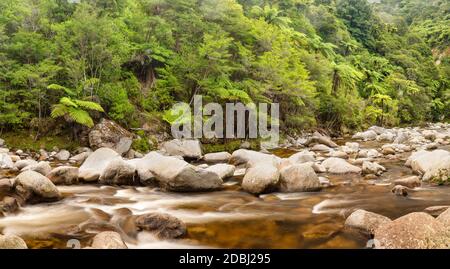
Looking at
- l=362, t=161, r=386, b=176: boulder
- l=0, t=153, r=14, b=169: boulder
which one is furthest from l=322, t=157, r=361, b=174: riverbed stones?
l=0, t=153, r=14, b=169: boulder

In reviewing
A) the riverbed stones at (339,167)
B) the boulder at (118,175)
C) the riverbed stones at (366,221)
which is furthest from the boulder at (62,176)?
the riverbed stones at (339,167)

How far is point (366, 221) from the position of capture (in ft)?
21.0

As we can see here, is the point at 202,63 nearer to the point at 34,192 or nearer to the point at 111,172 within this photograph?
the point at 111,172

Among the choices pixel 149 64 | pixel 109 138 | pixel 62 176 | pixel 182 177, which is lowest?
pixel 62 176

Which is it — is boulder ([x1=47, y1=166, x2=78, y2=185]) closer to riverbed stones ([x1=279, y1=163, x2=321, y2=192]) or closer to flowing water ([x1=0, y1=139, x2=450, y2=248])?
flowing water ([x1=0, y1=139, x2=450, y2=248])

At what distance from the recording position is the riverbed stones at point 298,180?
32.3ft

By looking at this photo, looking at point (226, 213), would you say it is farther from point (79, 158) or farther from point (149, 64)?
point (149, 64)

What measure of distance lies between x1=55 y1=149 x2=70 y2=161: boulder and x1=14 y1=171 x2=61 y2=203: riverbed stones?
7.93m

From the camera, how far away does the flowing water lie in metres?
6.34

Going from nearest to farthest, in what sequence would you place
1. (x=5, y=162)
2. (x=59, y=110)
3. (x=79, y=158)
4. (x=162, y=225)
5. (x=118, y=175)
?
(x=162, y=225) < (x=118, y=175) < (x=5, y=162) < (x=79, y=158) < (x=59, y=110)

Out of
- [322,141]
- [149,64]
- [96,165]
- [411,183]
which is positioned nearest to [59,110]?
[96,165]

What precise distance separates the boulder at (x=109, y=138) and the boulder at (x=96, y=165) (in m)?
5.15

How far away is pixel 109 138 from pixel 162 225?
12.4 metres

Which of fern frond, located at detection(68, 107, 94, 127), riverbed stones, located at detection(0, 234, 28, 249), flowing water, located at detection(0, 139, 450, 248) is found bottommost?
flowing water, located at detection(0, 139, 450, 248)
